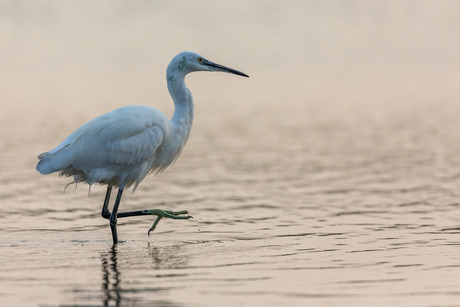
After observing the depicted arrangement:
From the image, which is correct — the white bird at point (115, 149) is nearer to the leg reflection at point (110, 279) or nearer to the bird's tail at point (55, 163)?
the bird's tail at point (55, 163)

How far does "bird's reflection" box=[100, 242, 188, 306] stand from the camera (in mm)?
8531

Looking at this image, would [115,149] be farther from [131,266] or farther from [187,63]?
[131,266]

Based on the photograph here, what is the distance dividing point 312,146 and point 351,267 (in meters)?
14.6

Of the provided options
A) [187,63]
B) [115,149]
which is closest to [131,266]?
[115,149]

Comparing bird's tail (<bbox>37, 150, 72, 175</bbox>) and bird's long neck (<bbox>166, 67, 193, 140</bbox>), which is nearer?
bird's tail (<bbox>37, 150, 72, 175</bbox>)

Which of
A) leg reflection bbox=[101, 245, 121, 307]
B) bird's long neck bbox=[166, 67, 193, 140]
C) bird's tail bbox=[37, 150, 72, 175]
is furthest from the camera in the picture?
bird's long neck bbox=[166, 67, 193, 140]

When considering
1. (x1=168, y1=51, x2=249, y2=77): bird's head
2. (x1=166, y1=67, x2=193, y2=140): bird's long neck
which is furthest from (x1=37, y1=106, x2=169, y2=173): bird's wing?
(x1=168, y1=51, x2=249, y2=77): bird's head

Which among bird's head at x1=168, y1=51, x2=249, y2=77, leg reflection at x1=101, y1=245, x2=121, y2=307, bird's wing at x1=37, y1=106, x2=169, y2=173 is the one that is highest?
bird's head at x1=168, y1=51, x2=249, y2=77

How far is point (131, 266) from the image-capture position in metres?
10.1

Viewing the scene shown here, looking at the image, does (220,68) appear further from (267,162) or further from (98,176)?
(267,162)

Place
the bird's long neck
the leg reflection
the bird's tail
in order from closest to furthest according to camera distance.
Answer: the leg reflection, the bird's tail, the bird's long neck

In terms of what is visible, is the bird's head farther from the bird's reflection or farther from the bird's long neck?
the bird's reflection

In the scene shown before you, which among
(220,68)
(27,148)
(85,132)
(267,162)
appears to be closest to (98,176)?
(85,132)

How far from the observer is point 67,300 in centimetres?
853
